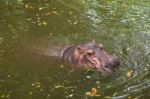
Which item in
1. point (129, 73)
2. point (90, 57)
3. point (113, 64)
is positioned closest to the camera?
point (113, 64)

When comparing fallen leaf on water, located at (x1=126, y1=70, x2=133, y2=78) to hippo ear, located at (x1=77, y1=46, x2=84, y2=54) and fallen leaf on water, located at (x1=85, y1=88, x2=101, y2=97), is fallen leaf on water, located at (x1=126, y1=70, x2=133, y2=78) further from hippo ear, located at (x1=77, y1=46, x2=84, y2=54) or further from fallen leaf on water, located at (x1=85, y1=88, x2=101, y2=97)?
hippo ear, located at (x1=77, y1=46, x2=84, y2=54)

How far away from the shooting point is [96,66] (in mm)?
9398

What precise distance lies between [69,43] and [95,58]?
2.02 meters

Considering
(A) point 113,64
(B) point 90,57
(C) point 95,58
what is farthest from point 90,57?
(A) point 113,64

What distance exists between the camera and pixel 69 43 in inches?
448

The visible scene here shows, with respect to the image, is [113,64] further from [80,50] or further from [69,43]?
[69,43]

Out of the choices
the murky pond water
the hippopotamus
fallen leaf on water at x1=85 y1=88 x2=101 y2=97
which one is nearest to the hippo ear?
the hippopotamus

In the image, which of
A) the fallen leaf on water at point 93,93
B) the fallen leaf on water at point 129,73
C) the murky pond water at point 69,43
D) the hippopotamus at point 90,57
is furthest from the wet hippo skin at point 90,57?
the fallen leaf on water at point 93,93

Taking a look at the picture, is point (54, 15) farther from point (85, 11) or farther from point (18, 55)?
point (18, 55)

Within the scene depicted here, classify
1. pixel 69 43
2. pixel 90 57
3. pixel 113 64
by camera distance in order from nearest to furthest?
pixel 113 64
pixel 90 57
pixel 69 43

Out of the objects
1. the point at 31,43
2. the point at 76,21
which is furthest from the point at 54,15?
the point at 31,43

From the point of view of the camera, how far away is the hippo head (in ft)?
29.7

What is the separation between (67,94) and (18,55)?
2467 mm

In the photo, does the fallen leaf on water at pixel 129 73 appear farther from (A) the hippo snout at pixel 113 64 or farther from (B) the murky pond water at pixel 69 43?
(A) the hippo snout at pixel 113 64
